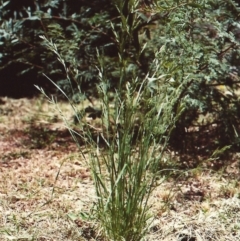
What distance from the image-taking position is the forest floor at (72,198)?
1991mm

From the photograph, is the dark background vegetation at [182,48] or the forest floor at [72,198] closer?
the forest floor at [72,198]

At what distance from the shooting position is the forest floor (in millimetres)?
1991

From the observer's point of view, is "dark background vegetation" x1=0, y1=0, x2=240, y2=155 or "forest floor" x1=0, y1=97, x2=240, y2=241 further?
"dark background vegetation" x1=0, y1=0, x2=240, y2=155

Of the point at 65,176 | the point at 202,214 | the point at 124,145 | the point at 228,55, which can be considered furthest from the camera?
the point at 228,55

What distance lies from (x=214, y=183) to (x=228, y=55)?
2.59 ft

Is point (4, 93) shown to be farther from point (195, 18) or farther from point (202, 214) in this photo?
point (202, 214)

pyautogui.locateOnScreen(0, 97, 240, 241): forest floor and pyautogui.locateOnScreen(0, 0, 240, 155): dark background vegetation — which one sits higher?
pyautogui.locateOnScreen(0, 0, 240, 155): dark background vegetation

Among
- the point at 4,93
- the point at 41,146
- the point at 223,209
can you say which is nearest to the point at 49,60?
the point at 41,146

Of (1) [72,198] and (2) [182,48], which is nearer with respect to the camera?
(1) [72,198]

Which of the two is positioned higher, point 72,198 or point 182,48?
point 182,48

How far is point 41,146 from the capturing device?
9.87ft

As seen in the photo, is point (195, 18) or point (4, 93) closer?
point (195, 18)

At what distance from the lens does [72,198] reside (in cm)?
230

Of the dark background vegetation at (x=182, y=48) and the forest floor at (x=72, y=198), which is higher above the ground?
the dark background vegetation at (x=182, y=48)
